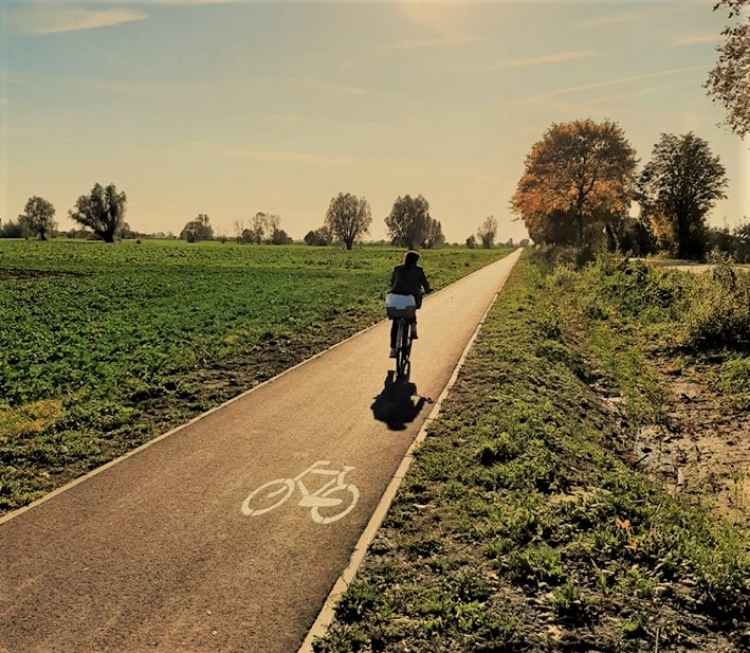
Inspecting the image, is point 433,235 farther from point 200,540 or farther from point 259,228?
point 200,540

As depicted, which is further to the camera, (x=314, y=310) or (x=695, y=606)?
(x=314, y=310)

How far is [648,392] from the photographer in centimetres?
1228

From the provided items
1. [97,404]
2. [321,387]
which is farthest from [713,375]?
[97,404]

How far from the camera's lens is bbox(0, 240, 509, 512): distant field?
8.16 meters

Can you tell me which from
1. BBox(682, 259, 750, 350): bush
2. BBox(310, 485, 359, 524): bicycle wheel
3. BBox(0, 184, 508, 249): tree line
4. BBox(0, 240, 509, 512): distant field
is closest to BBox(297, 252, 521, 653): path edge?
BBox(310, 485, 359, 524): bicycle wheel

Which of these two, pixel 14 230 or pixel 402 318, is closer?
pixel 402 318

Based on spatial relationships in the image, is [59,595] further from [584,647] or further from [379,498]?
[584,647]

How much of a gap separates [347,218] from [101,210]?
5077cm

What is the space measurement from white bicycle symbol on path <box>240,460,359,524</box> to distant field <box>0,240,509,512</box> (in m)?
2.45

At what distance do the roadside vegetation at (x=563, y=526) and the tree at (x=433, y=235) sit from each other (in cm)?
13720

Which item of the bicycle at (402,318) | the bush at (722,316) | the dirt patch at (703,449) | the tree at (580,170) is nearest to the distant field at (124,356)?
the bicycle at (402,318)

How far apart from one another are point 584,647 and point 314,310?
1897 cm

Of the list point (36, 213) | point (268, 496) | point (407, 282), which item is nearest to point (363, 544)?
point (268, 496)

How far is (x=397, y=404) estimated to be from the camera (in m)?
10.3
